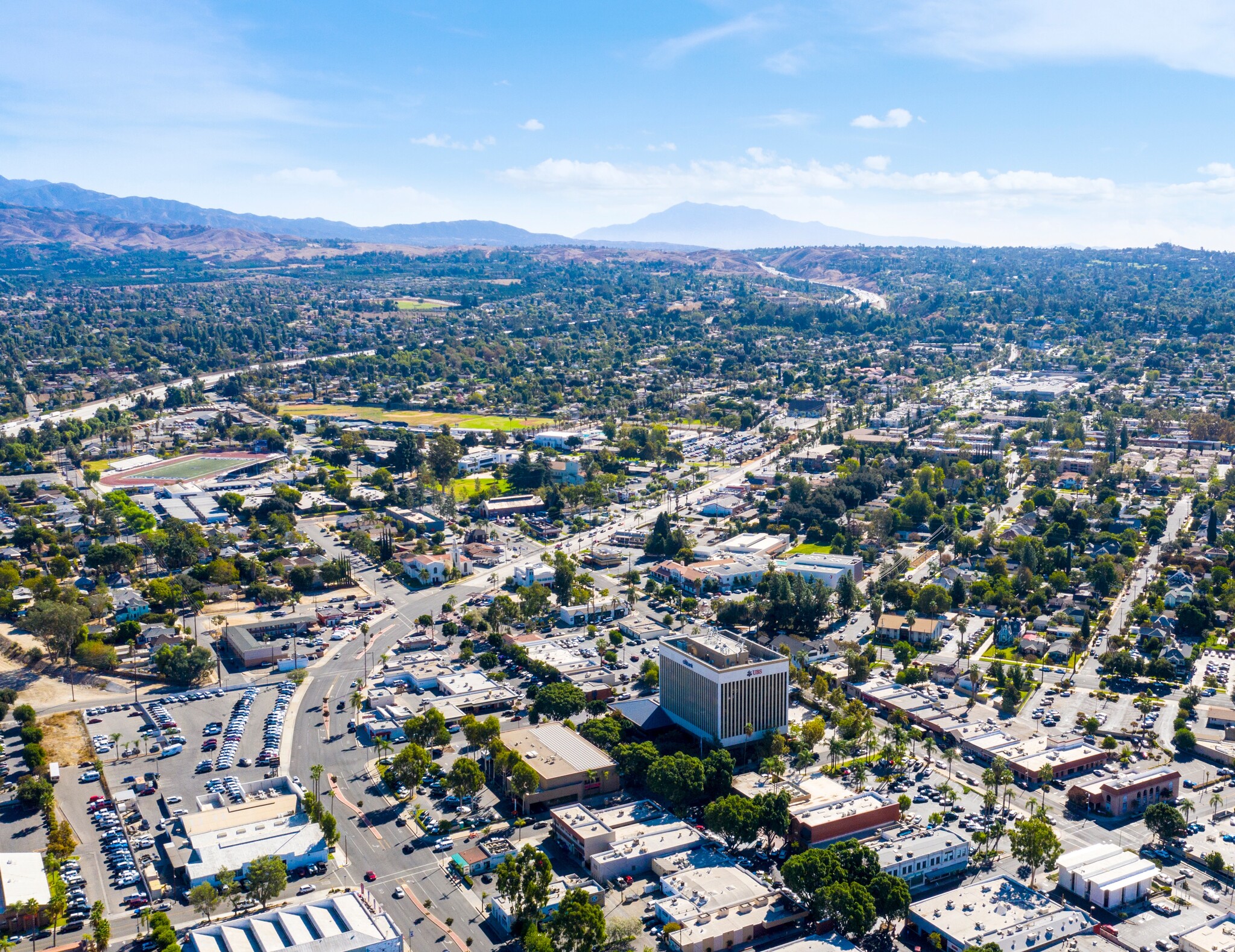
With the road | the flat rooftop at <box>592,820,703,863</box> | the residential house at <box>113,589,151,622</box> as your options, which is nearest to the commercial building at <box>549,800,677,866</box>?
the flat rooftop at <box>592,820,703,863</box>

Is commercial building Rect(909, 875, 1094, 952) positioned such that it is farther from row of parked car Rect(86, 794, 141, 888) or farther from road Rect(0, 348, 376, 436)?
road Rect(0, 348, 376, 436)

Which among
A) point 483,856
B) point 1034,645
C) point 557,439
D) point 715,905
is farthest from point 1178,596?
point 557,439

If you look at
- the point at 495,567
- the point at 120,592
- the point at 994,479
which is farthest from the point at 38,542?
the point at 994,479

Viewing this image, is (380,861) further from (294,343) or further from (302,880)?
(294,343)

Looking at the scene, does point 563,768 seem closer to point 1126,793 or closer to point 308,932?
point 308,932

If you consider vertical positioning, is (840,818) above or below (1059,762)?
above
